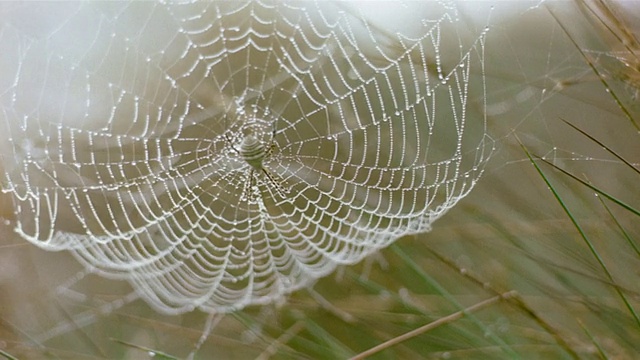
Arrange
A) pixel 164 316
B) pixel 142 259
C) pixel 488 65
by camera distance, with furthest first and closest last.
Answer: pixel 164 316 → pixel 142 259 → pixel 488 65

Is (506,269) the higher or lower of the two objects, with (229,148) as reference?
lower

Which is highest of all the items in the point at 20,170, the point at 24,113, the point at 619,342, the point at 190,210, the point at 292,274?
the point at 24,113

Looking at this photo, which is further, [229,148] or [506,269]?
[229,148]

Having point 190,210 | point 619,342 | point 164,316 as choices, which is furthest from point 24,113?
point 619,342

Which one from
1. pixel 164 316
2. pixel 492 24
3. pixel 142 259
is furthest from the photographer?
pixel 164 316

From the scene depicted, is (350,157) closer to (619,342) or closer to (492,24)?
(492,24)
